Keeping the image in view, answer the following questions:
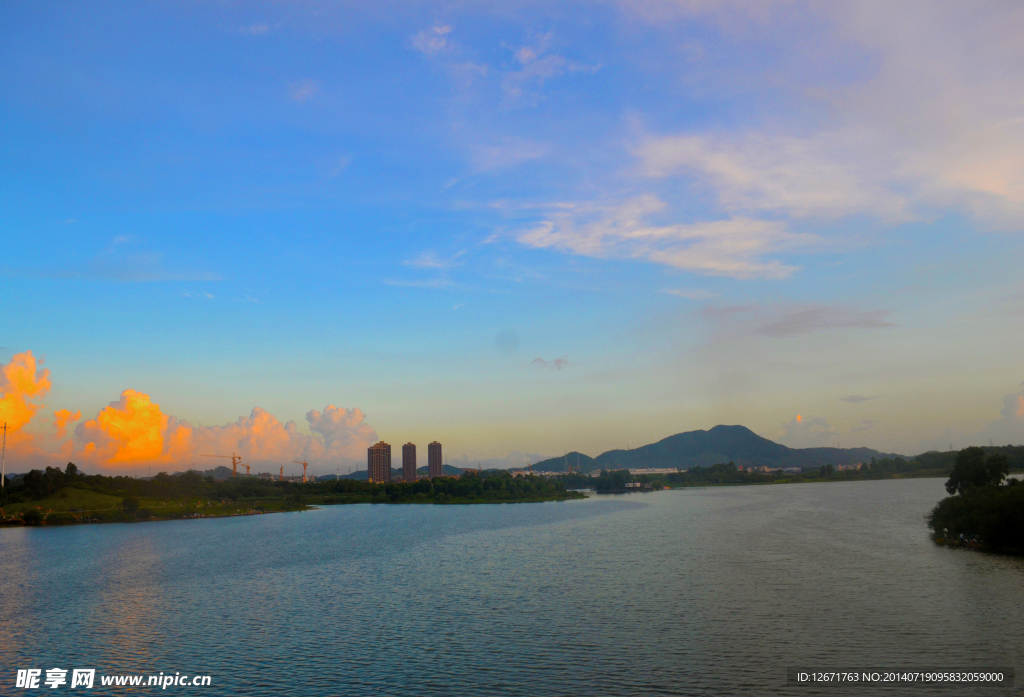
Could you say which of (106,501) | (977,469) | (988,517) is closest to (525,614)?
(988,517)

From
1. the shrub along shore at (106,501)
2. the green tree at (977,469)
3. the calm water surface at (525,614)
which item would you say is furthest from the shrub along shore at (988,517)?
the shrub along shore at (106,501)

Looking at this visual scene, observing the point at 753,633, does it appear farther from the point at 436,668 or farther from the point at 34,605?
the point at 34,605

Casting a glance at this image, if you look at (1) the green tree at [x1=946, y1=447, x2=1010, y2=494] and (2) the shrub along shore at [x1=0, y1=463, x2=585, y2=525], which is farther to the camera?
(2) the shrub along shore at [x1=0, y1=463, x2=585, y2=525]

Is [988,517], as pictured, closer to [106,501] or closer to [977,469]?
[977,469]

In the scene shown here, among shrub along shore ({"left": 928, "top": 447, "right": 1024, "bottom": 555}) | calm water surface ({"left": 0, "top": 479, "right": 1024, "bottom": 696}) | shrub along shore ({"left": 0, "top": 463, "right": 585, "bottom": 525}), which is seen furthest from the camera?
shrub along shore ({"left": 0, "top": 463, "right": 585, "bottom": 525})

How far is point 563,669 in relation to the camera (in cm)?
3316

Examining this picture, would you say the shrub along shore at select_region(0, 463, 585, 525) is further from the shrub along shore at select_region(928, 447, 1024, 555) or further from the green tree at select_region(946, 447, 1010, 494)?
the green tree at select_region(946, 447, 1010, 494)

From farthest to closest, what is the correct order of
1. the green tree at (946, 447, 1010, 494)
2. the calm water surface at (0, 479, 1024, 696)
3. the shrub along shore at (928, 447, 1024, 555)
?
1. the green tree at (946, 447, 1010, 494)
2. the shrub along shore at (928, 447, 1024, 555)
3. the calm water surface at (0, 479, 1024, 696)

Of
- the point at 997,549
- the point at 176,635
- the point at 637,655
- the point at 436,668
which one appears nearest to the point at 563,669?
the point at 637,655

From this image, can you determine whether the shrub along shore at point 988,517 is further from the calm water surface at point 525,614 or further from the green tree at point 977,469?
the calm water surface at point 525,614

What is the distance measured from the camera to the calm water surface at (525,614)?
32.8 m

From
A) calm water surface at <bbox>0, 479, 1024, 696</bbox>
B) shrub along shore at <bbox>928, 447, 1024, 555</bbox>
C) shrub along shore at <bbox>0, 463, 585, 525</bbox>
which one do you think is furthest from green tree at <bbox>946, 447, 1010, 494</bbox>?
shrub along shore at <bbox>0, 463, 585, 525</bbox>

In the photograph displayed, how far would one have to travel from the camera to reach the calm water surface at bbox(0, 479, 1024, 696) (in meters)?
32.8

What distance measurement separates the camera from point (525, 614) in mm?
45188
